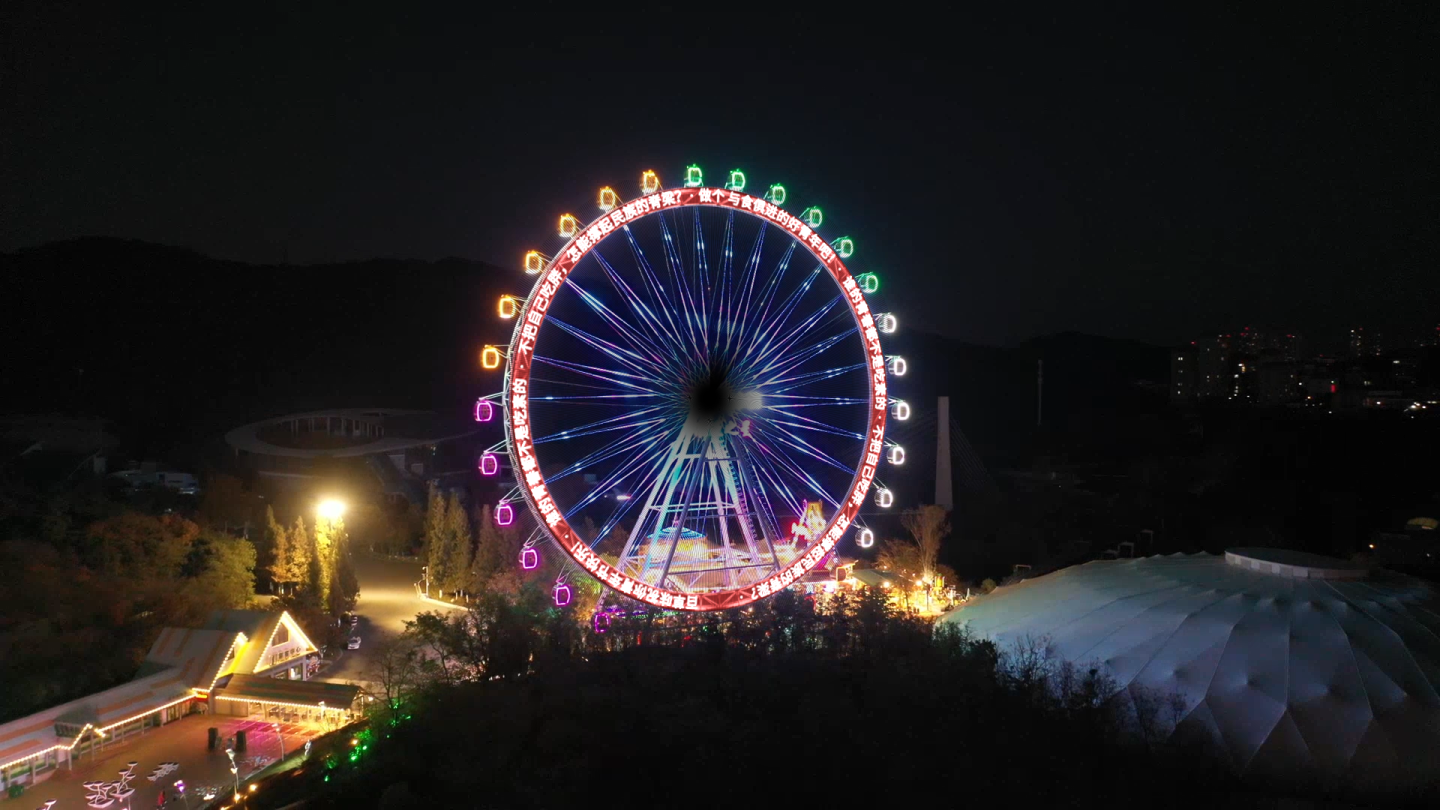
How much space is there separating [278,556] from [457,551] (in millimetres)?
7196

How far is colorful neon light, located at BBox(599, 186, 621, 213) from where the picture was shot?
64.2ft

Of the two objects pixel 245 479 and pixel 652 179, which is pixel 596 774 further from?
pixel 245 479

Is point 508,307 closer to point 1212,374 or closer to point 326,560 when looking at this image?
point 326,560

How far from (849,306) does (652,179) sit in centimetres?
581

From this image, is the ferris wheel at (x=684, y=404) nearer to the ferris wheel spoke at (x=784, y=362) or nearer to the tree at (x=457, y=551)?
the ferris wheel spoke at (x=784, y=362)

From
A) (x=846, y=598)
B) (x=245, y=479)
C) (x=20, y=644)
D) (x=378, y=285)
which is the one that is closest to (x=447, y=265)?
(x=378, y=285)

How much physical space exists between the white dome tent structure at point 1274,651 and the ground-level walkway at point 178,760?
18.8 m

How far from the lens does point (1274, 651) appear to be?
19656mm

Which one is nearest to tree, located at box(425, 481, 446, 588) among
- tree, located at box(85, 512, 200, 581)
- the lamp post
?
tree, located at box(85, 512, 200, 581)

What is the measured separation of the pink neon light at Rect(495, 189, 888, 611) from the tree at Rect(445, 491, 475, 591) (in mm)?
19526

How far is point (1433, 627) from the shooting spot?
20.6 m

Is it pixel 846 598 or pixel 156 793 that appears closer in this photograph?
pixel 846 598

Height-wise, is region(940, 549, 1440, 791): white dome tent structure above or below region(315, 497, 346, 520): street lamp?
below

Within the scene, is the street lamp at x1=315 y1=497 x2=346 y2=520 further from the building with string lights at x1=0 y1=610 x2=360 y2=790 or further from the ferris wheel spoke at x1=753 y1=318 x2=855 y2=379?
the ferris wheel spoke at x1=753 y1=318 x2=855 y2=379
